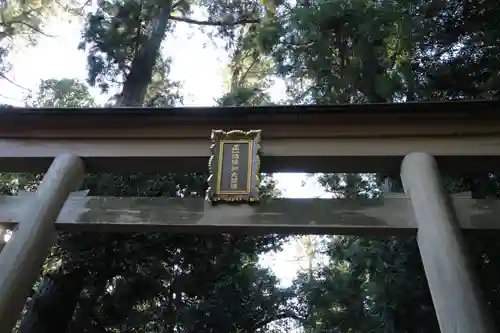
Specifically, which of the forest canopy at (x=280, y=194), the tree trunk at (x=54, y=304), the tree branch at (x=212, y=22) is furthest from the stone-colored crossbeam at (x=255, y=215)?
the tree branch at (x=212, y=22)

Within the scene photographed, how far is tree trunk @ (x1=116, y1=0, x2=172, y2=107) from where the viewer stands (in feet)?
26.1

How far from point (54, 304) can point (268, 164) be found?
304 centimetres

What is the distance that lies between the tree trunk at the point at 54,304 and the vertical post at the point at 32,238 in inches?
65.0

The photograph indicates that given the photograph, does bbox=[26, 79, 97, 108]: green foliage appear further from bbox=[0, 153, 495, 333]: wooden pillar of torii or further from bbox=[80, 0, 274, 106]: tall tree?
bbox=[0, 153, 495, 333]: wooden pillar of torii

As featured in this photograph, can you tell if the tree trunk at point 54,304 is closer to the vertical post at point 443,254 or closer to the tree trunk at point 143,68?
the tree trunk at point 143,68

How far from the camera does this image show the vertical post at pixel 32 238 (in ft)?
12.1

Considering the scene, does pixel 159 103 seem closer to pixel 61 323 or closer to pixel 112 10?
pixel 112 10

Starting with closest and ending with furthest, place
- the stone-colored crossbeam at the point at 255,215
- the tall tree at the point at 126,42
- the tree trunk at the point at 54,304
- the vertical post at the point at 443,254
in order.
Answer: the vertical post at the point at 443,254 → the stone-colored crossbeam at the point at 255,215 → the tree trunk at the point at 54,304 → the tall tree at the point at 126,42

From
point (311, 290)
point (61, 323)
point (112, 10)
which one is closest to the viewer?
point (61, 323)

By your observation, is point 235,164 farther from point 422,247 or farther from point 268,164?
point 422,247

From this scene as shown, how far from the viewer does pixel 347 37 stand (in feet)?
22.1

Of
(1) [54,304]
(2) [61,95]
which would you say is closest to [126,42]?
(2) [61,95]

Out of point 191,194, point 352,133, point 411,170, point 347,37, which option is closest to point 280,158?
point 352,133

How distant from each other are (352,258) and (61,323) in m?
3.63
